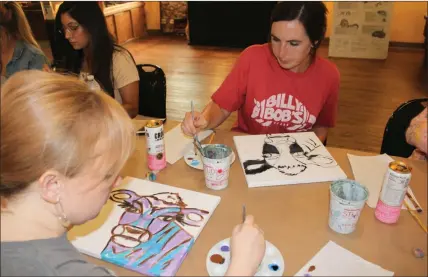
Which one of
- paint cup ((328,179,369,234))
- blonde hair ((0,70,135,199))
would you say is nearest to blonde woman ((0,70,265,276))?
blonde hair ((0,70,135,199))

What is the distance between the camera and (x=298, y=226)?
2.95 feet

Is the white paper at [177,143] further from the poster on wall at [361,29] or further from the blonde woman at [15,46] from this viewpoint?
the poster on wall at [361,29]

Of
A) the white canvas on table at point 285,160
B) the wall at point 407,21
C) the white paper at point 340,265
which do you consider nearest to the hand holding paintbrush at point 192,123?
the white canvas on table at point 285,160

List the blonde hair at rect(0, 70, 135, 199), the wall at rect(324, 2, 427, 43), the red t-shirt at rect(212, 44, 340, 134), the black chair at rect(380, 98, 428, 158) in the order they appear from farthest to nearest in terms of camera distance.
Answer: the wall at rect(324, 2, 427, 43), the red t-shirt at rect(212, 44, 340, 134), the black chair at rect(380, 98, 428, 158), the blonde hair at rect(0, 70, 135, 199)

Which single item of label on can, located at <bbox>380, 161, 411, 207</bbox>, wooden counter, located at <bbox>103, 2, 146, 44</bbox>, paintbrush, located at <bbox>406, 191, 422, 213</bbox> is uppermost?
label on can, located at <bbox>380, 161, 411, 207</bbox>

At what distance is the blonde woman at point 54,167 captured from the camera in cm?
61

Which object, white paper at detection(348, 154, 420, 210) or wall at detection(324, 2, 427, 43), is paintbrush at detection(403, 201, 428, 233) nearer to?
white paper at detection(348, 154, 420, 210)

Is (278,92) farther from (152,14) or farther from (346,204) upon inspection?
(152,14)

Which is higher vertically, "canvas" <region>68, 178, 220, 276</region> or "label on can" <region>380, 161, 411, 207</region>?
"label on can" <region>380, 161, 411, 207</region>

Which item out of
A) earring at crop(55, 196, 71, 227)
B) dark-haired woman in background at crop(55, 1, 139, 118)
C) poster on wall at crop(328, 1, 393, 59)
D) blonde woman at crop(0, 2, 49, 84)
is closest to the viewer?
earring at crop(55, 196, 71, 227)

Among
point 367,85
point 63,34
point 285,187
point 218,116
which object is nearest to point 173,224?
point 285,187

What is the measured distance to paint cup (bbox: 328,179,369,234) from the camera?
0.85 metres

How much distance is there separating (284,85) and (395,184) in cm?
76

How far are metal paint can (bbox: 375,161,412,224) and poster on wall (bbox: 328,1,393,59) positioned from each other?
15.0ft
